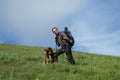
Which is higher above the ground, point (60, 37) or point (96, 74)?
point (60, 37)

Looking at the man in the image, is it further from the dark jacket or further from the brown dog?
the brown dog

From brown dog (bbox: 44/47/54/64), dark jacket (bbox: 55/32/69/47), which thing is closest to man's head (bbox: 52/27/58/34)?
dark jacket (bbox: 55/32/69/47)

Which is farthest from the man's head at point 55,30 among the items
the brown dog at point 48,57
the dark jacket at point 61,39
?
the brown dog at point 48,57

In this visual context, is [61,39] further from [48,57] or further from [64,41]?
[48,57]

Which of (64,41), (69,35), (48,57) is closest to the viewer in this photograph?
(69,35)

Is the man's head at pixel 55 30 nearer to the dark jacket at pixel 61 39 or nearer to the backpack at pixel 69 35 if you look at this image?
the dark jacket at pixel 61 39

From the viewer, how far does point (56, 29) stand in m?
23.3

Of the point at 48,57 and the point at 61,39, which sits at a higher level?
the point at 61,39

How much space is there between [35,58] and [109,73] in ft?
25.6

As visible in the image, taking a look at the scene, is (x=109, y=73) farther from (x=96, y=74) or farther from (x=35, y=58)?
(x=35, y=58)

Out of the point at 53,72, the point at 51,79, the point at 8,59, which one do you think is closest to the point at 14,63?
the point at 8,59

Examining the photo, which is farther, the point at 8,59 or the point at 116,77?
the point at 8,59

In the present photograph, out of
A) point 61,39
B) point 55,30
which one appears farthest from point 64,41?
point 55,30

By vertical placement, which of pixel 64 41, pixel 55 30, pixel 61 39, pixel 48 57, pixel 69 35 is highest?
pixel 55 30
